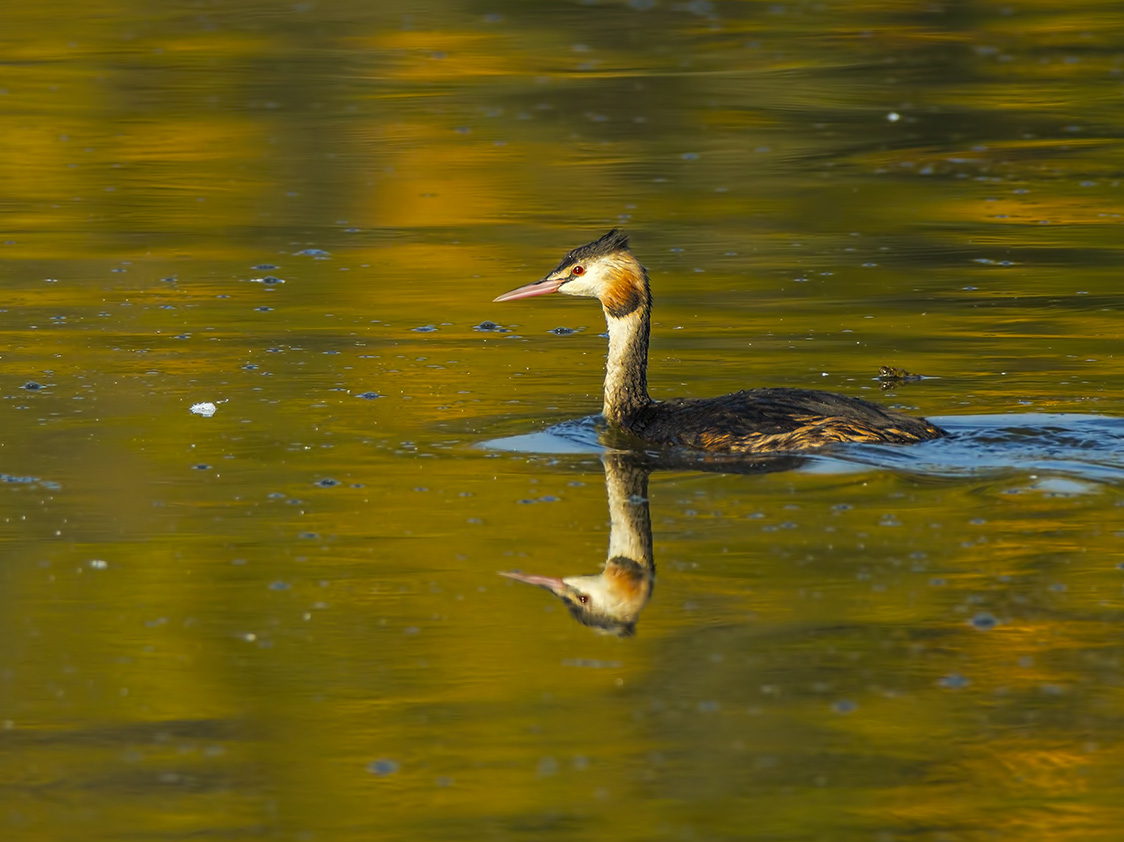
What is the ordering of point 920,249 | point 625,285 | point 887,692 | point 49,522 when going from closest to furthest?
point 887,692
point 49,522
point 625,285
point 920,249

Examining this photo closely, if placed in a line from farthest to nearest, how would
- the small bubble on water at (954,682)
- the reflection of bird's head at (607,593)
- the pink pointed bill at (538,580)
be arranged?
the pink pointed bill at (538,580)
the reflection of bird's head at (607,593)
the small bubble on water at (954,682)

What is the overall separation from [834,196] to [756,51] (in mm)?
9078

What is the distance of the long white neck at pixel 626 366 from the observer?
37.0ft

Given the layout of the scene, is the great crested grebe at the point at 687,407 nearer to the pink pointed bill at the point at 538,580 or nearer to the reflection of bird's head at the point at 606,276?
the reflection of bird's head at the point at 606,276

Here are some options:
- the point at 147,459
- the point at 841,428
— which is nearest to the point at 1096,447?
the point at 841,428

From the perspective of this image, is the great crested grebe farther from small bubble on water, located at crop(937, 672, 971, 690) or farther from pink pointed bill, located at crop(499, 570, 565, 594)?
small bubble on water, located at crop(937, 672, 971, 690)

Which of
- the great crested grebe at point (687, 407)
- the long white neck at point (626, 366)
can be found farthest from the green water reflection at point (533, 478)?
the long white neck at point (626, 366)

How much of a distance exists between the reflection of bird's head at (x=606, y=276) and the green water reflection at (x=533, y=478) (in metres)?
0.67

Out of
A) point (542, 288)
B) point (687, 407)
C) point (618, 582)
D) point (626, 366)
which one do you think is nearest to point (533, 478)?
point (687, 407)

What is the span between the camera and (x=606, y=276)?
11.5 m

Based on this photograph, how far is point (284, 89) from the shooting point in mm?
24531

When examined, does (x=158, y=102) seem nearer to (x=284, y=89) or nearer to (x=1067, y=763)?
(x=284, y=89)

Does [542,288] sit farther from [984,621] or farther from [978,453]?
[984,621]

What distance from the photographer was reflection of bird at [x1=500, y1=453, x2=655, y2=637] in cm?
791
